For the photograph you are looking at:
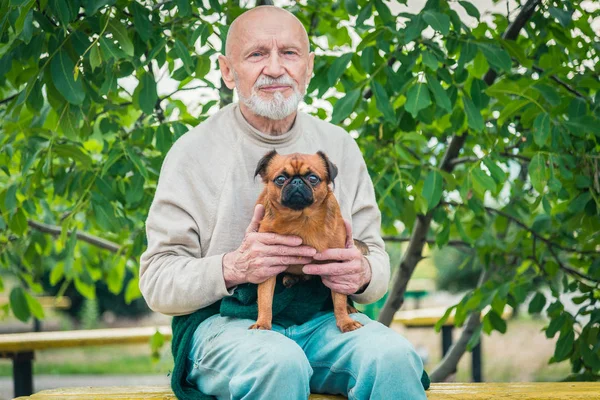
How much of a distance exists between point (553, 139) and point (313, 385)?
1648 mm

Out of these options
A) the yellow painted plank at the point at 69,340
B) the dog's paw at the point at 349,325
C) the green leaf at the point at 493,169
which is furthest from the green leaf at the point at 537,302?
the yellow painted plank at the point at 69,340

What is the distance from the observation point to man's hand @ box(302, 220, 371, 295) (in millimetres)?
2412

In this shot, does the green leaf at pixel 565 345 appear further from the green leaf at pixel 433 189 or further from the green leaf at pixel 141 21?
the green leaf at pixel 141 21

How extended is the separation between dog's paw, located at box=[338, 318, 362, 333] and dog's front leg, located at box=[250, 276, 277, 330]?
0.23 metres

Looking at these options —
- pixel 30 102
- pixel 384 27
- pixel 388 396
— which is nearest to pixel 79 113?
pixel 30 102

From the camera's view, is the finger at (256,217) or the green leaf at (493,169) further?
the green leaf at (493,169)

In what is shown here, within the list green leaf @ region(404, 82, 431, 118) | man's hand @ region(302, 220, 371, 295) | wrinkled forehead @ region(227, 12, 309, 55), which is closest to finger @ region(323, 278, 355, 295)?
man's hand @ region(302, 220, 371, 295)

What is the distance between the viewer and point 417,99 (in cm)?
330

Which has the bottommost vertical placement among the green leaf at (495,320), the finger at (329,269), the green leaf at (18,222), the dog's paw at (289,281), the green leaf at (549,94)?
the green leaf at (495,320)

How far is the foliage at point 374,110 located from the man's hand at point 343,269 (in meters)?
0.98

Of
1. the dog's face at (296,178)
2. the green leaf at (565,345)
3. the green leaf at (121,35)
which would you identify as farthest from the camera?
the green leaf at (565,345)

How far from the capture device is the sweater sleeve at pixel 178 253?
8.08ft

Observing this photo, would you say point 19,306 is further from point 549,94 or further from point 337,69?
point 549,94

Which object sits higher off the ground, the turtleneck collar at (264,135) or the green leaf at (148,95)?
the green leaf at (148,95)
